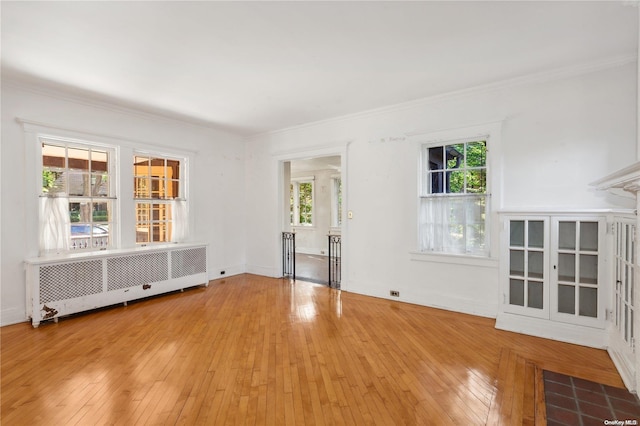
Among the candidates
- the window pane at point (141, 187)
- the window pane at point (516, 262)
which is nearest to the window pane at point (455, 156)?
the window pane at point (516, 262)

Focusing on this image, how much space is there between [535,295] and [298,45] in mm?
3822

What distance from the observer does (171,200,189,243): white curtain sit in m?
5.78

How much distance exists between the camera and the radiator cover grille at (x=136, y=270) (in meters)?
4.46

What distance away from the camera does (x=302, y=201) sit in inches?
416

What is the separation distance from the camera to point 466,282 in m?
4.21

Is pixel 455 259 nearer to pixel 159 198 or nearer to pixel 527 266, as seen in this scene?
pixel 527 266

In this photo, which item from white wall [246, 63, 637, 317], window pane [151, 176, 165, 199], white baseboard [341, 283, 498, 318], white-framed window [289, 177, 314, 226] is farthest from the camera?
white-framed window [289, 177, 314, 226]

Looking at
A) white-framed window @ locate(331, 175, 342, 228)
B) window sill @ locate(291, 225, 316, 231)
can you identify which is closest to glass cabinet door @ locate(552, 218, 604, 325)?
Answer: white-framed window @ locate(331, 175, 342, 228)

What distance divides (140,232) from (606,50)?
Result: 6.87 metres

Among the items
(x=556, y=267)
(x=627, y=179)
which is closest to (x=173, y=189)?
(x=556, y=267)

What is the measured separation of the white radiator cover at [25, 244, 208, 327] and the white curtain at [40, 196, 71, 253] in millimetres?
300

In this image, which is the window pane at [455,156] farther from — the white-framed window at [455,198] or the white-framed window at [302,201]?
the white-framed window at [302,201]

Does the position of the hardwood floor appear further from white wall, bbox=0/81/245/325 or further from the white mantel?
the white mantel

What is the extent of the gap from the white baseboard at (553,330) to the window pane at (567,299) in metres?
0.16
